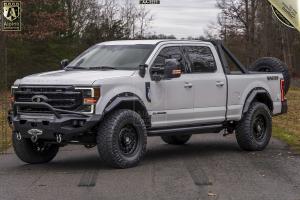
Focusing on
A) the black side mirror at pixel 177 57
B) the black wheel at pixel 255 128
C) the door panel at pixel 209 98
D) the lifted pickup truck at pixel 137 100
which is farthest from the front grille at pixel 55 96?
the black wheel at pixel 255 128

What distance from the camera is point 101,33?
144 ft

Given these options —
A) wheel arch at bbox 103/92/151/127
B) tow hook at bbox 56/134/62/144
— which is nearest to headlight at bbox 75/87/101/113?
wheel arch at bbox 103/92/151/127

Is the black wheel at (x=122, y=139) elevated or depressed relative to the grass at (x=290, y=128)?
elevated

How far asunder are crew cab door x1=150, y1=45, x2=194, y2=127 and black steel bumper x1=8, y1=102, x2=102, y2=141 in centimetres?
137

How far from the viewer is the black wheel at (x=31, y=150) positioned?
433 inches

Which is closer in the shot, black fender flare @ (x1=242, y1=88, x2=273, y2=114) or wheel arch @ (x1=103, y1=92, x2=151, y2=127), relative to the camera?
wheel arch @ (x1=103, y1=92, x2=151, y2=127)

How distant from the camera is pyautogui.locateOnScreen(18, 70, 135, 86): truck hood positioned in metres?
10.1

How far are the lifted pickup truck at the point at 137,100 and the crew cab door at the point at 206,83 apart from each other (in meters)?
0.02

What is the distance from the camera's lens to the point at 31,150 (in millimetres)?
11078

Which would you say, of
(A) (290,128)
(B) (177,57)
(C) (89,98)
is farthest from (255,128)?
(A) (290,128)

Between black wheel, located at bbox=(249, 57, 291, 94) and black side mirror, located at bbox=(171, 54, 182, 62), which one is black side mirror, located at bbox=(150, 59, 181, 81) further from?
black wheel, located at bbox=(249, 57, 291, 94)

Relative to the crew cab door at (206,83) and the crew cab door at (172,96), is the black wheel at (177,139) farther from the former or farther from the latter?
the crew cab door at (172,96)

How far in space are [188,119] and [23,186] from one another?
11.6ft

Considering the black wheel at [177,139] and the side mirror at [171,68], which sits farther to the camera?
the black wheel at [177,139]
